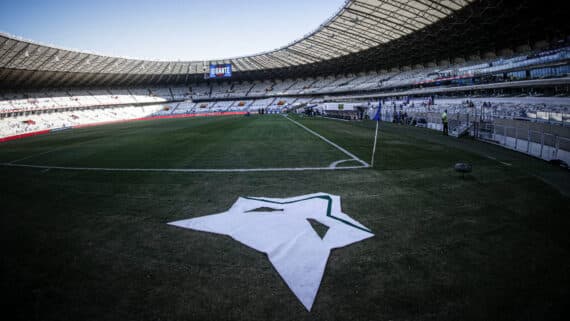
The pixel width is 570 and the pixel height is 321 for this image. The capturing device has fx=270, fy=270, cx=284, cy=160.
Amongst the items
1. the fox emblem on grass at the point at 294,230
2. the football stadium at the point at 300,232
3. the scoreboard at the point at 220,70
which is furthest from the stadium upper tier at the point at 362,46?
the fox emblem on grass at the point at 294,230

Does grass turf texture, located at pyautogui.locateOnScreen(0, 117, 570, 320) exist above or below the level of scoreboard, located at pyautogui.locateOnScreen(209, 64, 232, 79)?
below

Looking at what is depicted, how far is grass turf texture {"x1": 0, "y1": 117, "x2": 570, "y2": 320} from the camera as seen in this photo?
3.00 meters

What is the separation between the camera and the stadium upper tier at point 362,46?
32219 mm

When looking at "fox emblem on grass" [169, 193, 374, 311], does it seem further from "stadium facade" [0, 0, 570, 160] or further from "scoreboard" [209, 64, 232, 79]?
"scoreboard" [209, 64, 232, 79]

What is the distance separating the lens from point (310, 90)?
8356cm

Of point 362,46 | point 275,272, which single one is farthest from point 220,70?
point 275,272

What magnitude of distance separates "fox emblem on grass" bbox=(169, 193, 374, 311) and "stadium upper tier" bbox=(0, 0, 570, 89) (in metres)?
34.5

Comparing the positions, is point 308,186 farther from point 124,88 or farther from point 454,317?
point 124,88

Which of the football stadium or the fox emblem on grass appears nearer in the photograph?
the football stadium

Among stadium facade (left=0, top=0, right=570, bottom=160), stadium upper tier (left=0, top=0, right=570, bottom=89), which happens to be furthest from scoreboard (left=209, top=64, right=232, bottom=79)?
stadium upper tier (left=0, top=0, right=570, bottom=89)

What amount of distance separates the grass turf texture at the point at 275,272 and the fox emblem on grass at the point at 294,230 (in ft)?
0.53

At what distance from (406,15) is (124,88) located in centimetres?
8367

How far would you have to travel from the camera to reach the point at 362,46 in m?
52.0

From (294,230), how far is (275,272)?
3.95 feet
